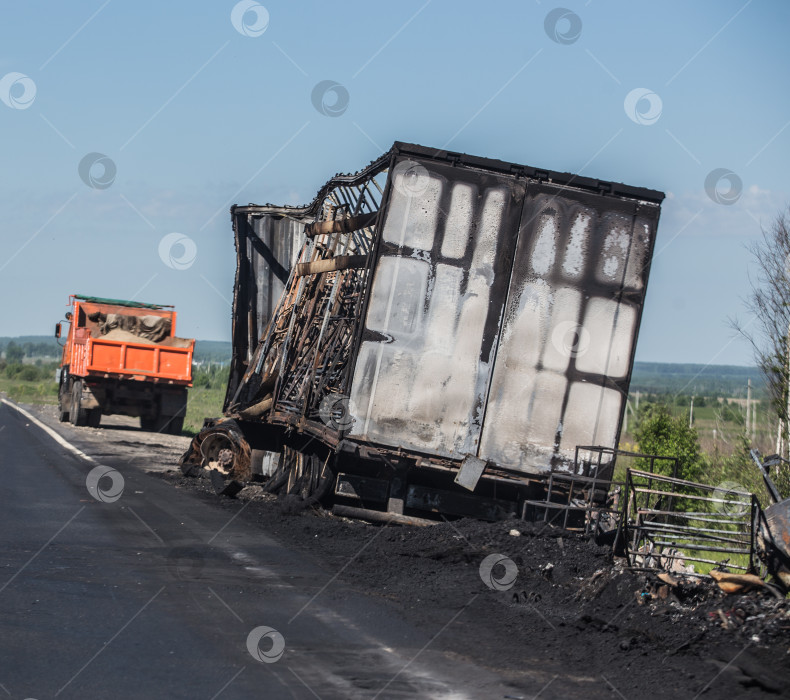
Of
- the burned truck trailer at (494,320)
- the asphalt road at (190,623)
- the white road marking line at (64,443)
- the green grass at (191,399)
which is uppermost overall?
the burned truck trailer at (494,320)

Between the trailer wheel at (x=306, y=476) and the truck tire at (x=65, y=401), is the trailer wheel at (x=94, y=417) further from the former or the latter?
the trailer wheel at (x=306, y=476)

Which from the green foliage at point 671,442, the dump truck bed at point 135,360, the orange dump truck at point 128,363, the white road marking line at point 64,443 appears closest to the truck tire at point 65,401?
the white road marking line at point 64,443

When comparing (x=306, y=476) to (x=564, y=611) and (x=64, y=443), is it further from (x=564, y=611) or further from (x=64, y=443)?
(x=64, y=443)

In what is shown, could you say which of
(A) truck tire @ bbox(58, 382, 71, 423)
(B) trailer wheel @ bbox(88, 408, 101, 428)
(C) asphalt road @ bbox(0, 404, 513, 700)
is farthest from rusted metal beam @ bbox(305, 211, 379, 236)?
(A) truck tire @ bbox(58, 382, 71, 423)

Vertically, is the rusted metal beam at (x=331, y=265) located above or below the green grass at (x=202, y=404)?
above

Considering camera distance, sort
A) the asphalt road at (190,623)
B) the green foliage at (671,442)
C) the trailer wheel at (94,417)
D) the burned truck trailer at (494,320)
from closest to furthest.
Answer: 1. the asphalt road at (190,623)
2. the burned truck trailer at (494,320)
3. the green foliage at (671,442)
4. the trailer wheel at (94,417)

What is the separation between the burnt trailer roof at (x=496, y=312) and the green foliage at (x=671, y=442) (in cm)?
1423

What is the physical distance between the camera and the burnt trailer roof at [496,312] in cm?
1124

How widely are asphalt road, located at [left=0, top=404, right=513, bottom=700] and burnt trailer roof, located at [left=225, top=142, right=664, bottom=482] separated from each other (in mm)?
2229

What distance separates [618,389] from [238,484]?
5872mm

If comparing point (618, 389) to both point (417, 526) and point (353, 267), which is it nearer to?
point (417, 526)

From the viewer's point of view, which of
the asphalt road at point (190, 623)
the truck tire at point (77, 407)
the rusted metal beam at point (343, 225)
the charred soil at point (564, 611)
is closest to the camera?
the asphalt road at point (190, 623)

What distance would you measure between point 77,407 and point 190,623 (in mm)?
23494

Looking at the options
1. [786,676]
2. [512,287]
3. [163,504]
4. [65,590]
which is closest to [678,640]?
[786,676]
